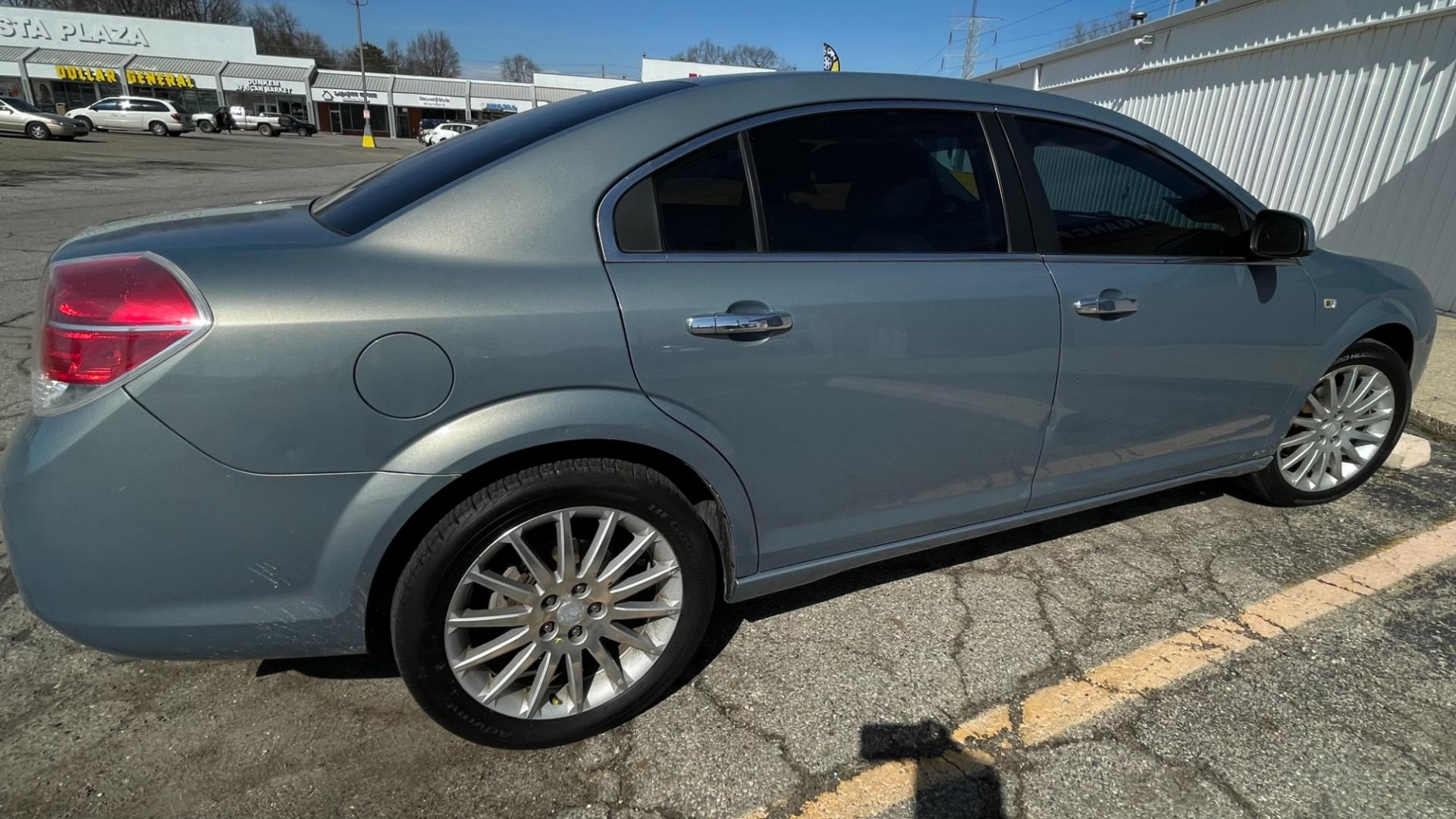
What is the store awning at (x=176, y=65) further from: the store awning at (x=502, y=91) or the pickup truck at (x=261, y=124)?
the store awning at (x=502, y=91)

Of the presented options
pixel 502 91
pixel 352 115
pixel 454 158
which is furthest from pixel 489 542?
pixel 352 115

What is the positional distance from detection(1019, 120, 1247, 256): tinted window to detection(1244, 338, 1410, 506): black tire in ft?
2.95

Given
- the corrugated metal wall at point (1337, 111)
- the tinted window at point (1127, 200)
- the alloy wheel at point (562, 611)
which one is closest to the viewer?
the alloy wheel at point (562, 611)

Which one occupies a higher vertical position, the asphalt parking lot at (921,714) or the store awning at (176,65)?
the store awning at (176,65)

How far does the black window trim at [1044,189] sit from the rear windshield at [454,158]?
3.48 feet

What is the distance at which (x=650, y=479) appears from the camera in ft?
6.24

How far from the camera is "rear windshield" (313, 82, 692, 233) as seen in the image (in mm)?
A: 1913

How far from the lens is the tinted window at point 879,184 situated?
2.09 metres

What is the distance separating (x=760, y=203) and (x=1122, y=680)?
1.76m

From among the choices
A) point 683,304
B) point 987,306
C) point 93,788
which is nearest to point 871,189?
point 987,306

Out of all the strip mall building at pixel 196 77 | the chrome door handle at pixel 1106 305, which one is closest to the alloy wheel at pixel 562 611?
the chrome door handle at pixel 1106 305

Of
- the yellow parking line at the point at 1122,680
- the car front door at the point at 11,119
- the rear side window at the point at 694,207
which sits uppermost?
the rear side window at the point at 694,207

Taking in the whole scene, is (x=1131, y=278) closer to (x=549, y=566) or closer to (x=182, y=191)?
(x=549, y=566)

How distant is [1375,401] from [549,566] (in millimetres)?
3641
